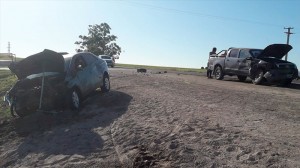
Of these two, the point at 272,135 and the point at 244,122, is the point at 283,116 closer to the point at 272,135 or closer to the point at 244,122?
the point at 244,122

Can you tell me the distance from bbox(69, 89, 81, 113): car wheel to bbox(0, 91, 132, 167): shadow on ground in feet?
0.61

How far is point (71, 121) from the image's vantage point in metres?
10.8

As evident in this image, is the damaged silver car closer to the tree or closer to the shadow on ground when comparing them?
the shadow on ground

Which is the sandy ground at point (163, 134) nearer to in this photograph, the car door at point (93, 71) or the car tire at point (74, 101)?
the car tire at point (74, 101)

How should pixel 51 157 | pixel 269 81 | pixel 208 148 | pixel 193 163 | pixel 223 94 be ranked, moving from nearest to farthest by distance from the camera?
pixel 193 163
pixel 208 148
pixel 51 157
pixel 223 94
pixel 269 81

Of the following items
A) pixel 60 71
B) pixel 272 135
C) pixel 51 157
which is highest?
pixel 60 71

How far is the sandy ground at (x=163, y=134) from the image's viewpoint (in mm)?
6980

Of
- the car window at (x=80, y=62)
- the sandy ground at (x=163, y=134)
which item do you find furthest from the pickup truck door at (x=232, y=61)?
the car window at (x=80, y=62)

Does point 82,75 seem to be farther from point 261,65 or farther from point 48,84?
point 261,65

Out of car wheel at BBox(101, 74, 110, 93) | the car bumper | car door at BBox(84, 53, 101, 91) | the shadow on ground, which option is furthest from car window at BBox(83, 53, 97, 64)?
the car bumper

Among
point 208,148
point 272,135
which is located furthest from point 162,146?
point 272,135

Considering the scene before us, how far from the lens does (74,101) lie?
1183 centimetres

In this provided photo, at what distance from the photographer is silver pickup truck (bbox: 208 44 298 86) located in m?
17.8

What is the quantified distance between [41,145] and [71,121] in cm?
178
